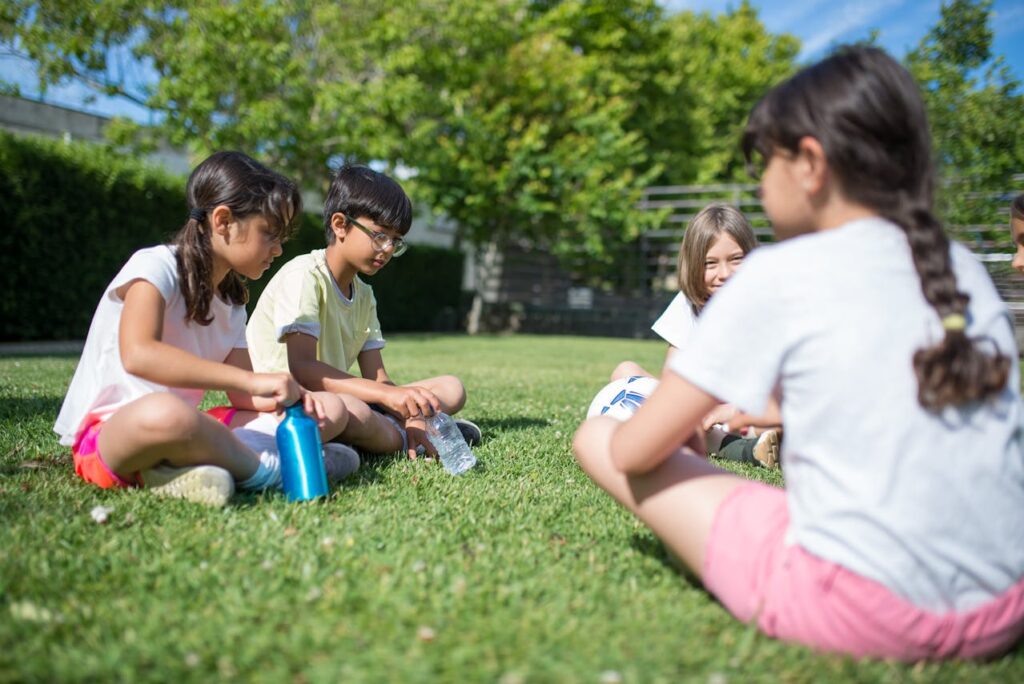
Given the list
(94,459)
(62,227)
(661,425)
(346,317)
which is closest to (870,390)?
(661,425)

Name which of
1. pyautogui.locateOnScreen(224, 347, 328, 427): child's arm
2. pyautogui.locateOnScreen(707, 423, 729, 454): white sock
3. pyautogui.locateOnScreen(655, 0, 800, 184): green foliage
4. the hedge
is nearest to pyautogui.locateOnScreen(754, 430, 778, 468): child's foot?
pyautogui.locateOnScreen(707, 423, 729, 454): white sock

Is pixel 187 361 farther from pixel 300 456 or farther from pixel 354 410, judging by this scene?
pixel 354 410

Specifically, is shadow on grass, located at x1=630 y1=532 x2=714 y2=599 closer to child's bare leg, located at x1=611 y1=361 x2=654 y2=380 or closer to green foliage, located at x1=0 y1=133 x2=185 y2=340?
child's bare leg, located at x1=611 y1=361 x2=654 y2=380

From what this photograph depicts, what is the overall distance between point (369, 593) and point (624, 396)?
2.26 m

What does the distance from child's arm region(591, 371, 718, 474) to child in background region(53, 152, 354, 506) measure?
142 cm

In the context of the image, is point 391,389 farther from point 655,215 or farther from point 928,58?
point 655,215

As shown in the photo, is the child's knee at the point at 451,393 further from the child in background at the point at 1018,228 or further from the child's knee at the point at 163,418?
the child in background at the point at 1018,228

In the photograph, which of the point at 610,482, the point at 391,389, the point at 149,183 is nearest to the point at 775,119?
the point at 610,482

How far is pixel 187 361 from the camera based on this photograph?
2.71 meters

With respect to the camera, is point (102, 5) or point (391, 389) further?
point (102, 5)

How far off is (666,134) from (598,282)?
6645 mm

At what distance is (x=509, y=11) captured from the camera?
18.2 m

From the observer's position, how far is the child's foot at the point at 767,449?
390cm

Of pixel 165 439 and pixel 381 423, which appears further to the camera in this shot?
pixel 381 423
